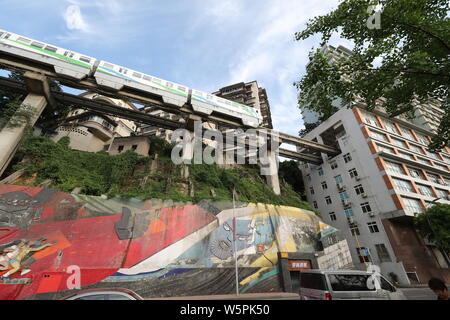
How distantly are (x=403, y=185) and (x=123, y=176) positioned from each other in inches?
1453

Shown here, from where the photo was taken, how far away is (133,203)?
17266 millimetres

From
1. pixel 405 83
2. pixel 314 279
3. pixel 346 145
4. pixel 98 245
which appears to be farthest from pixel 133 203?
pixel 346 145

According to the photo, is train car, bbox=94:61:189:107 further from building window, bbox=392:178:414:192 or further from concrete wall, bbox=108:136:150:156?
building window, bbox=392:178:414:192

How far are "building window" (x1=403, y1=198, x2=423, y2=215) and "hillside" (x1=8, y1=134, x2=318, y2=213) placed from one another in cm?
1310

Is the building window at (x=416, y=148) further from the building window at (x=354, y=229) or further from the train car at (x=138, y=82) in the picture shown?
the train car at (x=138, y=82)

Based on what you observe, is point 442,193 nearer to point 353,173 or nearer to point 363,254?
point 353,173

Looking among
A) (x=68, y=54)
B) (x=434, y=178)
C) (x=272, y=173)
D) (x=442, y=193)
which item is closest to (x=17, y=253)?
(x=68, y=54)

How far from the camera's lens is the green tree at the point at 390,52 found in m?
8.55

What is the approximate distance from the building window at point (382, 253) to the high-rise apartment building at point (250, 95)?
3189 cm

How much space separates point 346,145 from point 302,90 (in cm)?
2821

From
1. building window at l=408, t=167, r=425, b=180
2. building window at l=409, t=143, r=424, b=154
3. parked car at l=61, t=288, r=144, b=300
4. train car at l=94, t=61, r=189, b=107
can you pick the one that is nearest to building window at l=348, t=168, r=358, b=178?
building window at l=408, t=167, r=425, b=180

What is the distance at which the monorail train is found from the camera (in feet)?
71.8

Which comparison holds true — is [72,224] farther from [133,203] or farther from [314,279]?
[314,279]

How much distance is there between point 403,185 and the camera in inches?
1147
